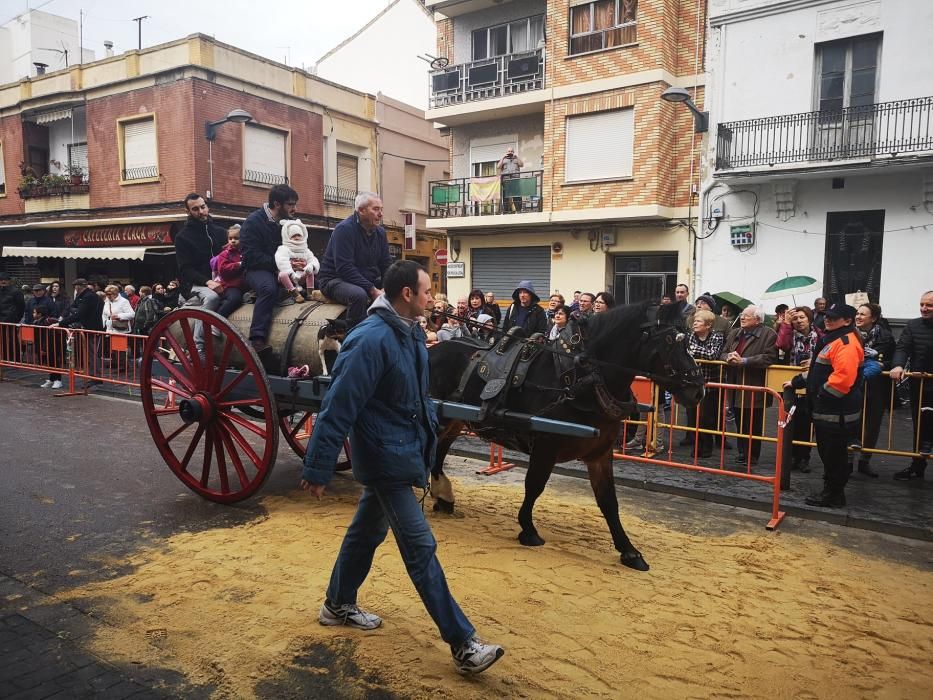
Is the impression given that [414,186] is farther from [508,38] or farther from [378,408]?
[378,408]

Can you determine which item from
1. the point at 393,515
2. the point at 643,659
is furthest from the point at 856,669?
the point at 393,515

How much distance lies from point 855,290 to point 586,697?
44.6ft

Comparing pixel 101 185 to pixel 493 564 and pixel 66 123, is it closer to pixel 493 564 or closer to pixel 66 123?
pixel 66 123

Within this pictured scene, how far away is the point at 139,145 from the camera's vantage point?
1978 centimetres

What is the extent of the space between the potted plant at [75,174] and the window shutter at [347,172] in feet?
26.8

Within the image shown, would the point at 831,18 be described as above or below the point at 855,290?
above

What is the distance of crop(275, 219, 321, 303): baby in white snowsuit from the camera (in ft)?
18.4

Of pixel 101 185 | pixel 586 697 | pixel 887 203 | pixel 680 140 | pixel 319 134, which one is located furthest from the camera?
pixel 319 134

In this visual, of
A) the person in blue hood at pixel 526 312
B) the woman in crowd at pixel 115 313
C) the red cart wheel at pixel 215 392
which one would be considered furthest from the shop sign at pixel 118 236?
the red cart wheel at pixel 215 392

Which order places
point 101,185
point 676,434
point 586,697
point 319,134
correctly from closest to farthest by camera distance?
point 586,697 → point 676,434 → point 101,185 → point 319,134

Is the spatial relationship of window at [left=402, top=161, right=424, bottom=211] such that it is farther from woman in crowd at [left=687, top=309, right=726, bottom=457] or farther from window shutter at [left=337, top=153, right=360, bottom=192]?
woman in crowd at [left=687, top=309, right=726, bottom=457]

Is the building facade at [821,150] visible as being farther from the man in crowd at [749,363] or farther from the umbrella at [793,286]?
the man in crowd at [749,363]

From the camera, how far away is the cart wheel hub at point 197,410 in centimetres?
545

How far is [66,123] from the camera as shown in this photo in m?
22.0
